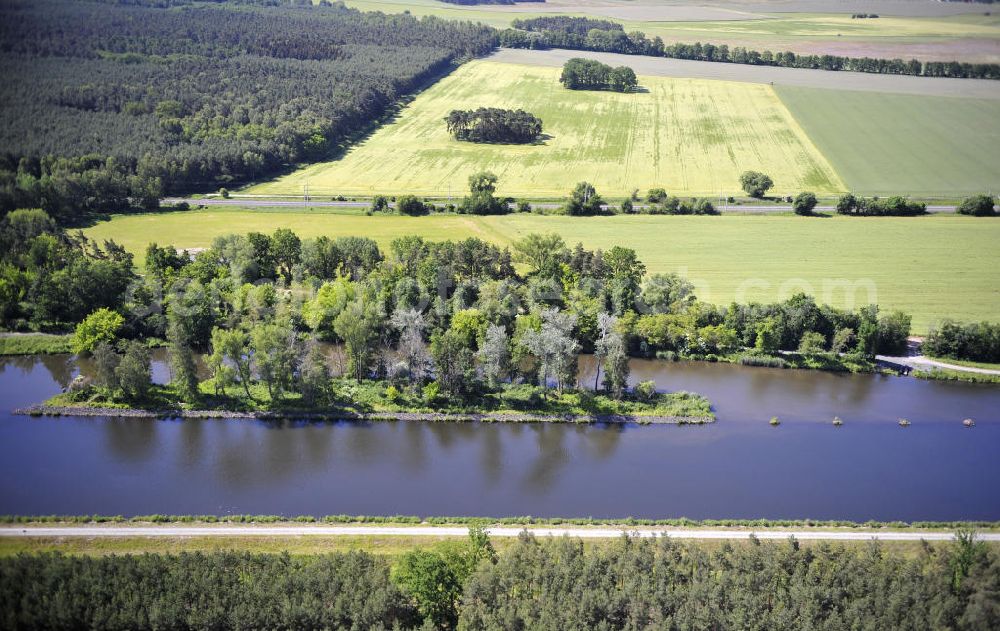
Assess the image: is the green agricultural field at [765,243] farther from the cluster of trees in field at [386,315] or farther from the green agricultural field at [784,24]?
the green agricultural field at [784,24]

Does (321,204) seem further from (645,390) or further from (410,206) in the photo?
(645,390)

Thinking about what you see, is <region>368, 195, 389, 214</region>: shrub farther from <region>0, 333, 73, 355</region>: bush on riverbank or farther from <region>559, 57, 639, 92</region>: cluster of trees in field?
<region>559, 57, 639, 92</region>: cluster of trees in field

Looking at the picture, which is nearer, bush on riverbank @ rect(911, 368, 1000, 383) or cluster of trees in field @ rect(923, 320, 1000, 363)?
bush on riverbank @ rect(911, 368, 1000, 383)

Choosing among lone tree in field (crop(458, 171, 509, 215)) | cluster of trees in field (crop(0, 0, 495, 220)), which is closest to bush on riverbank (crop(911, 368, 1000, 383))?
lone tree in field (crop(458, 171, 509, 215))

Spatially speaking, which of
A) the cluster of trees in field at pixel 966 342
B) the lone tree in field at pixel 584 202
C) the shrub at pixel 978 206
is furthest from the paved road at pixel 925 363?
the lone tree in field at pixel 584 202

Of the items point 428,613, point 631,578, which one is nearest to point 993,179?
point 631,578
